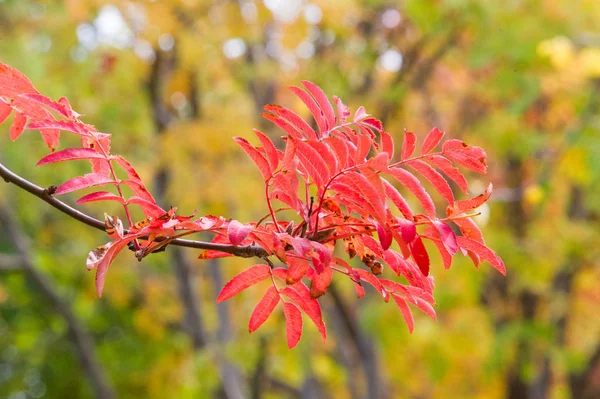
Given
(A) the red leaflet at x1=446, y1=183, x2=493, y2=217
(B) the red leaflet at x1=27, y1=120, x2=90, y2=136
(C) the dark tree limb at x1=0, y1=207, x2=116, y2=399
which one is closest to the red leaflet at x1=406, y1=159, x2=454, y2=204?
(A) the red leaflet at x1=446, y1=183, x2=493, y2=217

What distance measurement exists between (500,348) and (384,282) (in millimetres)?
4563

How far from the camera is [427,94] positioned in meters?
6.02

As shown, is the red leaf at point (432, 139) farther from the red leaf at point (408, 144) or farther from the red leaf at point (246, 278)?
the red leaf at point (246, 278)

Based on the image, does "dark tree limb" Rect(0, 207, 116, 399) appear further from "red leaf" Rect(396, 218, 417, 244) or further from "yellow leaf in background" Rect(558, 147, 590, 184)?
"red leaf" Rect(396, 218, 417, 244)

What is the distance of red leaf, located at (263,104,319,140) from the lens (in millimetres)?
958

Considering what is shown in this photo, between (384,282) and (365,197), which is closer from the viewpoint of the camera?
(365,197)

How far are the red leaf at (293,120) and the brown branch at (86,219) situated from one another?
168mm

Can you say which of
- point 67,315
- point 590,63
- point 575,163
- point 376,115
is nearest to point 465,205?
point 590,63

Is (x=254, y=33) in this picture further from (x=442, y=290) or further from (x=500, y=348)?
(x=500, y=348)

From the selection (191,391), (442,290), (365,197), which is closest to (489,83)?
(442,290)

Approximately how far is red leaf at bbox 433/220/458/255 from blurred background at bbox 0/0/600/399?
10.8 feet

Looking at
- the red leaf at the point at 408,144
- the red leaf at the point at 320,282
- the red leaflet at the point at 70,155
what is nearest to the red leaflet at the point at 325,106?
the red leaf at the point at 408,144

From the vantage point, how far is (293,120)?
3.23ft

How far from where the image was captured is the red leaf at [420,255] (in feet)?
2.99
